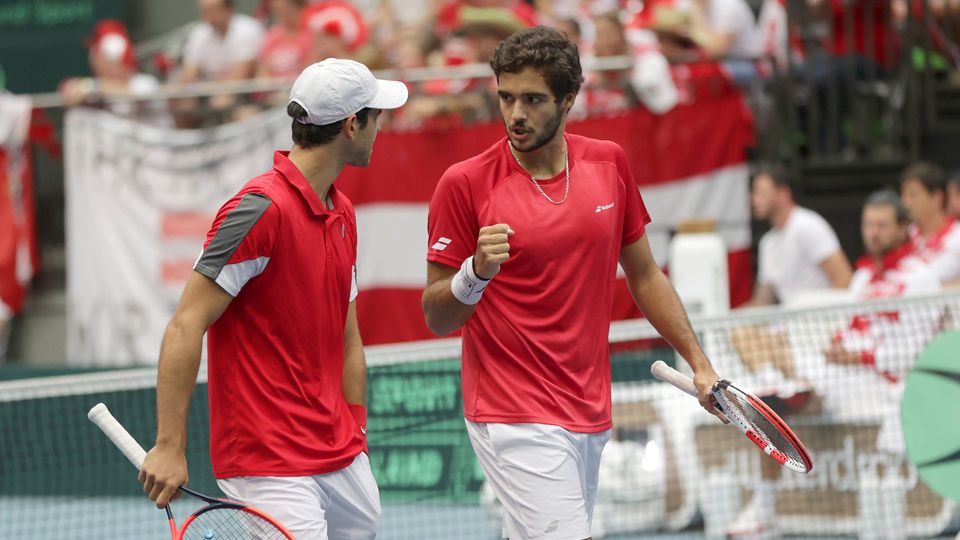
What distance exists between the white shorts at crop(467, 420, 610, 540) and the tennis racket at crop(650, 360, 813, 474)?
0.33 meters

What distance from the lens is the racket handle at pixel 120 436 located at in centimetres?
446

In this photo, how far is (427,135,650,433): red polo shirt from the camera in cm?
506

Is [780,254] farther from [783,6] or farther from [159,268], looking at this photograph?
[159,268]

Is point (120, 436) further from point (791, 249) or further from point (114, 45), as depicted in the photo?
point (114, 45)

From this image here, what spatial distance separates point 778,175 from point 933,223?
3.89ft

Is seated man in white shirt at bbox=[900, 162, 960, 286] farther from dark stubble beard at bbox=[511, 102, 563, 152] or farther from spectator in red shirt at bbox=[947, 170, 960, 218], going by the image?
dark stubble beard at bbox=[511, 102, 563, 152]

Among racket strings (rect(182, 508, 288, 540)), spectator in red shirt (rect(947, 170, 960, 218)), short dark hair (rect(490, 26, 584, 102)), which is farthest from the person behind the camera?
spectator in red shirt (rect(947, 170, 960, 218))

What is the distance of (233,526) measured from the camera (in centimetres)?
460

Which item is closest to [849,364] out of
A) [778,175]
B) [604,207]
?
[778,175]

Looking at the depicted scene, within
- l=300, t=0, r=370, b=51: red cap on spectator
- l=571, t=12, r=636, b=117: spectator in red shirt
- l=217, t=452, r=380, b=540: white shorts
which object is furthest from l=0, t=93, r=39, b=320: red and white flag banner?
l=217, t=452, r=380, b=540: white shorts

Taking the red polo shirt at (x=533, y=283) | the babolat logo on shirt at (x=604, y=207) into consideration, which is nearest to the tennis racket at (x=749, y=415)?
the red polo shirt at (x=533, y=283)

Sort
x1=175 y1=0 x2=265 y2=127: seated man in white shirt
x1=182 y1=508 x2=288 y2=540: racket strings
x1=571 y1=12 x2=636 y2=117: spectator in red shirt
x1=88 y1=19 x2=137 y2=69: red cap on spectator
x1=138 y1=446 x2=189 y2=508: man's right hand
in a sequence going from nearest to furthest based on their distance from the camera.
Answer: x1=138 y1=446 x2=189 y2=508: man's right hand → x1=182 y1=508 x2=288 y2=540: racket strings → x1=571 y1=12 x2=636 y2=117: spectator in red shirt → x1=175 y1=0 x2=265 y2=127: seated man in white shirt → x1=88 y1=19 x2=137 y2=69: red cap on spectator

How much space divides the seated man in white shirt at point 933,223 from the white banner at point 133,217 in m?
4.99

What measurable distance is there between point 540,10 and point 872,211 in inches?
162
